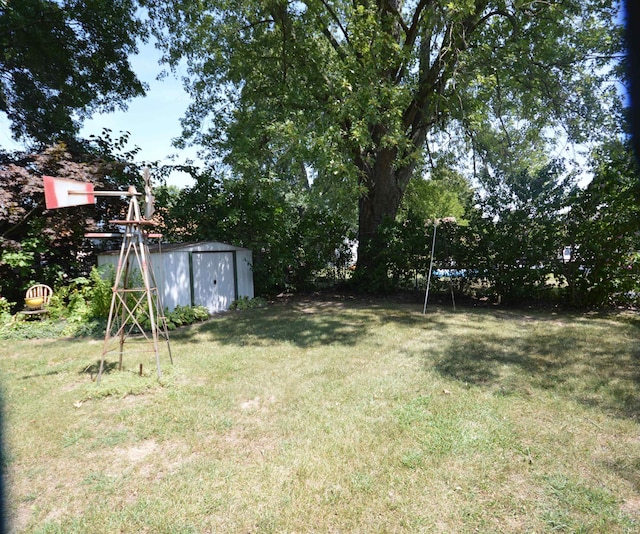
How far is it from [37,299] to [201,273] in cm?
328

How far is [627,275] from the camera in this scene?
7395 mm

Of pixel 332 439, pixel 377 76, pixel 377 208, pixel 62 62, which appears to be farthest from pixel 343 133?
pixel 62 62

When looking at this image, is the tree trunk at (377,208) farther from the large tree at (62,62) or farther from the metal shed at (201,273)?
the large tree at (62,62)

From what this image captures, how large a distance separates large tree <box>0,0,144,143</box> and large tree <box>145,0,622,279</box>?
1.39 meters

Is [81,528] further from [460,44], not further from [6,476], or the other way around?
[460,44]

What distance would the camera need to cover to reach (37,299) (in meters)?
7.35

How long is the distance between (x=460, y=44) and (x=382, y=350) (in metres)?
7.70

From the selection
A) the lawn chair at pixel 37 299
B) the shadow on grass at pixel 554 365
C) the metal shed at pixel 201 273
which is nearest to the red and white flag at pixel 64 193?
the metal shed at pixel 201 273

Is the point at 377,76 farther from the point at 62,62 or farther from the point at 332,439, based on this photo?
the point at 62,62

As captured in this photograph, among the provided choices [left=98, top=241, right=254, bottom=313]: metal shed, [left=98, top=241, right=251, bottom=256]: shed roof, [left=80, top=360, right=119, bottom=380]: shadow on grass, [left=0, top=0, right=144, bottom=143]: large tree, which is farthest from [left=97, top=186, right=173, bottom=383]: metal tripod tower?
[left=0, top=0, right=144, bottom=143]: large tree

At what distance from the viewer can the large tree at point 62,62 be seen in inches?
373

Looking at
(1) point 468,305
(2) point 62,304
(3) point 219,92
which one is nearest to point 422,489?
(1) point 468,305

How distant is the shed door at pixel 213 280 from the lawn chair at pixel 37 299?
302cm

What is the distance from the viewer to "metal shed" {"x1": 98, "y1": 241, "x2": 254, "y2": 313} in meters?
7.65
